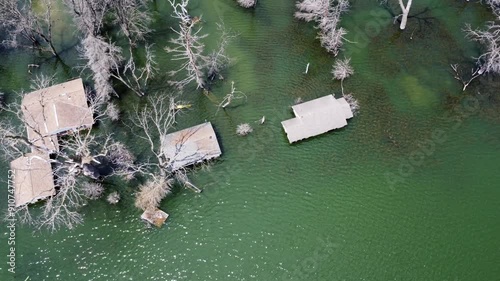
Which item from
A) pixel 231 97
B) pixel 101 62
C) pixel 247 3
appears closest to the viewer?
pixel 101 62

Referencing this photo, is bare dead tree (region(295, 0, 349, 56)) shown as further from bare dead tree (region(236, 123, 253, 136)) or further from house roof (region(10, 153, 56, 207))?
house roof (region(10, 153, 56, 207))

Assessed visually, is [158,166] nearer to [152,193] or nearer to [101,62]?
[152,193]

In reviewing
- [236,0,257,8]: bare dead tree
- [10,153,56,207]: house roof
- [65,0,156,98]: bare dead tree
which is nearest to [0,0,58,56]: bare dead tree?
[65,0,156,98]: bare dead tree

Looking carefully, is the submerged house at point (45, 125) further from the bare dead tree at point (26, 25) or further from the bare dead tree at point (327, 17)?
the bare dead tree at point (327, 17)

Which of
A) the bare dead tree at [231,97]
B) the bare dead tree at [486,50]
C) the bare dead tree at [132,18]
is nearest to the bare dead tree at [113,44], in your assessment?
the bare dead tree at [132,18]

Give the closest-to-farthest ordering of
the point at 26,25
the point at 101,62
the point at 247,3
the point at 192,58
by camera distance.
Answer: the point at 192,58, the point at 101,62, the point at 26,25, the point at 247,3

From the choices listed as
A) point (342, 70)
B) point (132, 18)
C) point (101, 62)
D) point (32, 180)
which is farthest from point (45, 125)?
point (342, 70)
